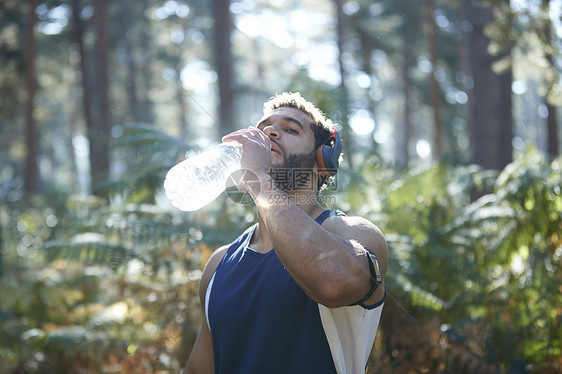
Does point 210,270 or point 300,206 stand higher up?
point 300,206

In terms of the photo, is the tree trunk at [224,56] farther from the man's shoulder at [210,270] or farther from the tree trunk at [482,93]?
the man's shoulder at [210,270]

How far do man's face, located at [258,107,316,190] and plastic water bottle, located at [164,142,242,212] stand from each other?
0.62 ft

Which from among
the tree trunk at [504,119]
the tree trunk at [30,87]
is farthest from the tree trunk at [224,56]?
the tree trunk at [30,87]

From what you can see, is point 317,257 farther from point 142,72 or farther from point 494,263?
point 142,72

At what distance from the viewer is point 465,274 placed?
15.6 ft

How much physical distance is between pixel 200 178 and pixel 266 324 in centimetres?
90

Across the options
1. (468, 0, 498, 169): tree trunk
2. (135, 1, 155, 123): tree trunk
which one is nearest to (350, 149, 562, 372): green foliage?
(468, 0, 498, 169): tree trunk

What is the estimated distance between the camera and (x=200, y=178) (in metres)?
2.67

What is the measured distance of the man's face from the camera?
2.37 m

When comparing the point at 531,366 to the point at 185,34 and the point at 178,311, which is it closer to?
the point at 178,311

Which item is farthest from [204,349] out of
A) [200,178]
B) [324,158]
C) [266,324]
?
[324,158]

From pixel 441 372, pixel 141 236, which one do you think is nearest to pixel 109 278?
pixel 141 236

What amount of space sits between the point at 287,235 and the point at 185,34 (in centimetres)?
2845

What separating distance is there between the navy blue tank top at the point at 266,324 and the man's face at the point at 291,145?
236mm
